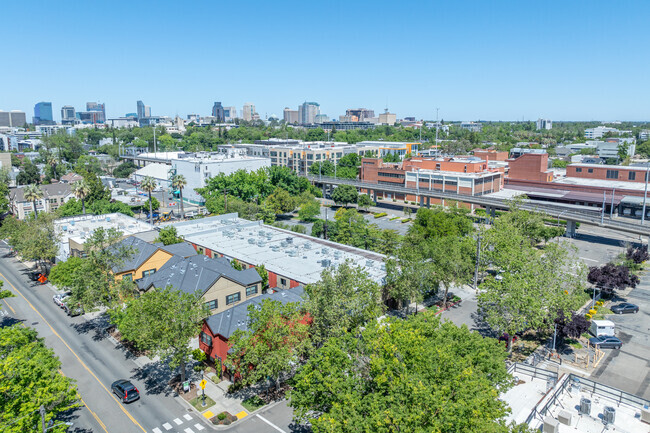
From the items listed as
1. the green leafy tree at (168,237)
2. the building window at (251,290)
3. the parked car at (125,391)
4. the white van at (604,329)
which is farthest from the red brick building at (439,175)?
the parked car at (125,391)

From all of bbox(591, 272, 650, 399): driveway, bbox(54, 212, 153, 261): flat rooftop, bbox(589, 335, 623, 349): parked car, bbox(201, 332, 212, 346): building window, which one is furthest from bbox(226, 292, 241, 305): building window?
bbox(589, 335, 623, 349): parked car

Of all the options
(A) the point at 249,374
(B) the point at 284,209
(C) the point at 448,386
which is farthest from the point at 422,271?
(B) the point at 284,209

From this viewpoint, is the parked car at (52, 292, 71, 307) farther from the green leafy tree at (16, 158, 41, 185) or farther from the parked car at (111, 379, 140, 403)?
the green leafy tree at (16, 158, 41, 185)

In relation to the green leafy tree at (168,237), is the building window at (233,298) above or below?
below

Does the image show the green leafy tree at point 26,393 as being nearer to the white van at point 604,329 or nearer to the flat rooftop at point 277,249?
the flat rooftop at point 277,249

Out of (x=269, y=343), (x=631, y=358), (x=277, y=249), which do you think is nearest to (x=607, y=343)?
(x=631, y=358)

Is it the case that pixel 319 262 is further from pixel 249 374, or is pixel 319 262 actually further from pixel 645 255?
pixel 645 255

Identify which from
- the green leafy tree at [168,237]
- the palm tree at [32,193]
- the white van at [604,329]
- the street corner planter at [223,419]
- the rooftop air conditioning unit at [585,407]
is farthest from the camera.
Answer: the palm tree at [32,193]
